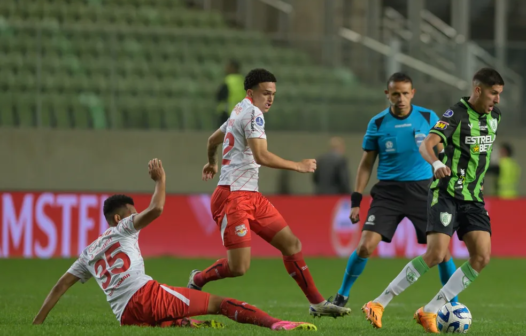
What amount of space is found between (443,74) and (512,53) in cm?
146

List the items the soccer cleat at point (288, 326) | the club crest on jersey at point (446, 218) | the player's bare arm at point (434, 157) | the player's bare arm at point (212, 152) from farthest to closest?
the player's bare arm at point (212, 152) < the club crest on jersey at point (446, 218) < the player's bare arm at point (434, 157) < the soccer cleat at point (288, 326)

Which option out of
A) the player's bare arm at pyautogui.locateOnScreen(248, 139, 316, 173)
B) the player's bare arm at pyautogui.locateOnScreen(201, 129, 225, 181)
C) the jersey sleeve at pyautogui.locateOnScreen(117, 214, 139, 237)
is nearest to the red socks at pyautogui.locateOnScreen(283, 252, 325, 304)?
the player's bare arm at pyautogui.locateOnScreen(248, 139, 316, 173)

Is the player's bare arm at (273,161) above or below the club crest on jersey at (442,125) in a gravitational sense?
below

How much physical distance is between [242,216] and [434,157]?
162cm

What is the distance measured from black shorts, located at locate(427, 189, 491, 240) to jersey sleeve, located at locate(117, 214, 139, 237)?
2378 mm

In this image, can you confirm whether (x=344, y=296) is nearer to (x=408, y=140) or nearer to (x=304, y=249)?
(x=408, y=140)

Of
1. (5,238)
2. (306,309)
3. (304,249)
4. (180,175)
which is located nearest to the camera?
(306,309)

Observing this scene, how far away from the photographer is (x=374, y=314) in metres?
7.53

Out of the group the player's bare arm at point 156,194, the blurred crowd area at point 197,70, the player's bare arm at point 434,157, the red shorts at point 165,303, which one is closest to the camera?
the player's bare arm at point 156,194

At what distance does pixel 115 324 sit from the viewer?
24.3ft

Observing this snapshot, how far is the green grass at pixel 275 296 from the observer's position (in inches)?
286

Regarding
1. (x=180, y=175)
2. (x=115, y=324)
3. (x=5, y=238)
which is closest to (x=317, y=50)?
(x=180, y=175)

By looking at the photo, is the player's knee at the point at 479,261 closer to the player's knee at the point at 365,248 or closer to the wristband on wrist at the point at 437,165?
the wristband on wrist at the point at 437,165

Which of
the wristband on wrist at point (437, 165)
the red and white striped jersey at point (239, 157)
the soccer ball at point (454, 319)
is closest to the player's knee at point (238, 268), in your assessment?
the red and white striped jersey at point (239, 157)
